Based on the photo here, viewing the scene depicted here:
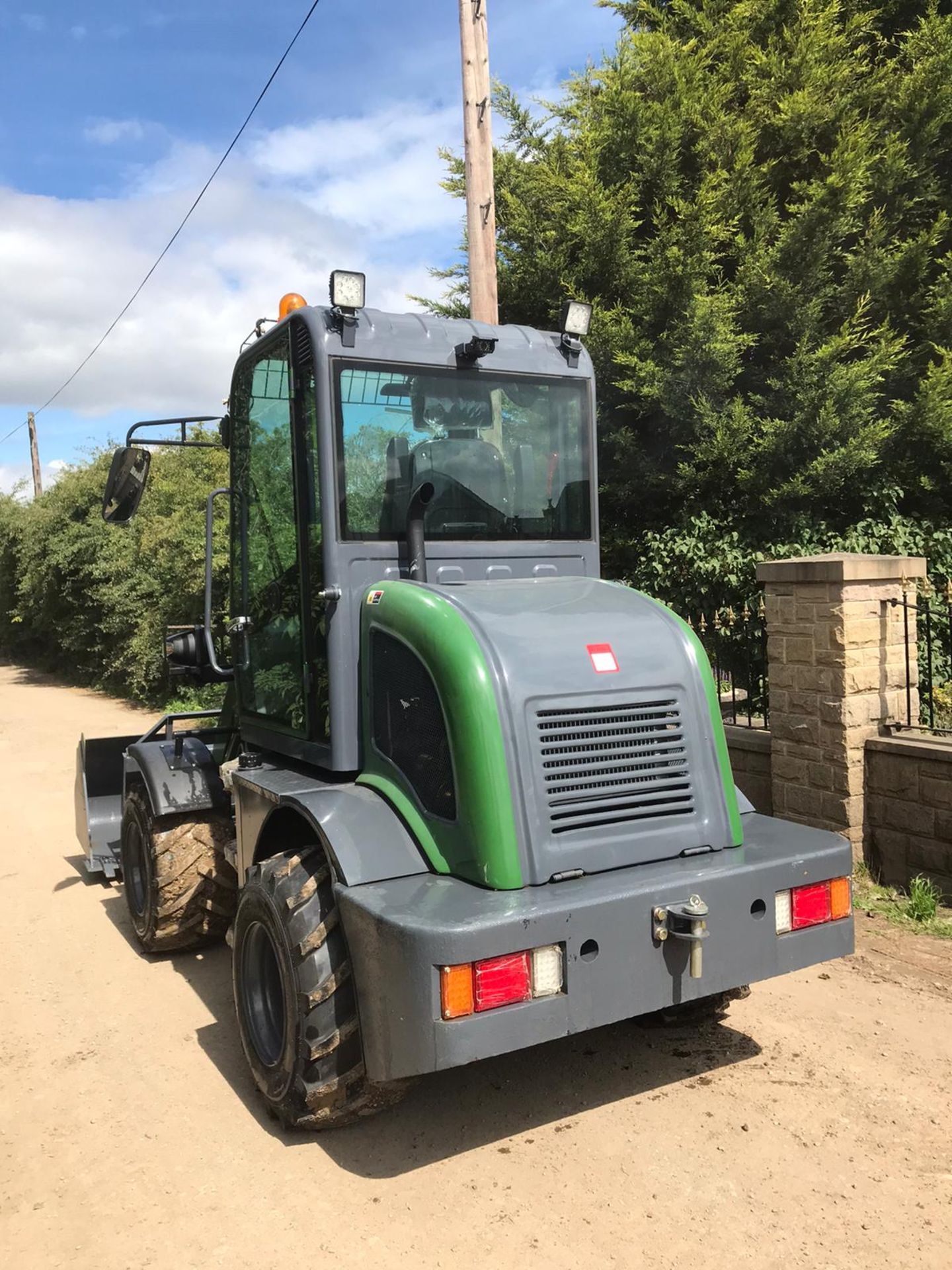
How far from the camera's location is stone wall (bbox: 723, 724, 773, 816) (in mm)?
6375

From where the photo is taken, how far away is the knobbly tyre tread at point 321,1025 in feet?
10.4

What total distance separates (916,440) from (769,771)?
15.1ft

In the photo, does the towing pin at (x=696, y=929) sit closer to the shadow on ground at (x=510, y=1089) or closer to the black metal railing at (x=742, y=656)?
the shadow on ground at (x=510, y=1089)

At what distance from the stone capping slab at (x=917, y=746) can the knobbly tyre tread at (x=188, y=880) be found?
350 centimetres

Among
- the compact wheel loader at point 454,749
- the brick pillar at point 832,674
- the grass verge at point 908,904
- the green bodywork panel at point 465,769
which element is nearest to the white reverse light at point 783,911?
the compact wheel loader at point 454,749

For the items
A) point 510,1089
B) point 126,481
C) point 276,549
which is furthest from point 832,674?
point 126,481

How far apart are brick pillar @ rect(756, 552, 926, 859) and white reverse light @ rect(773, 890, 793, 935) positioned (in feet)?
8.27

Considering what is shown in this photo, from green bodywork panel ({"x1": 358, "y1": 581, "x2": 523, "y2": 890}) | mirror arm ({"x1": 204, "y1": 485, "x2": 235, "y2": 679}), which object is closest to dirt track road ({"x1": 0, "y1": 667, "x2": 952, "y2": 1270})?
green bodywork panel ({"x1": 358, "y1": 581, "x2": 523, "y2": 890})

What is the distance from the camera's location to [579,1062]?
383 cm

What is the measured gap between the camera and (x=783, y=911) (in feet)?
10.8

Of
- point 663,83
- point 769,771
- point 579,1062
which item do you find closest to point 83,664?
point 663,83

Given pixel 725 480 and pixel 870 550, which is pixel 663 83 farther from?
pixel 870 550

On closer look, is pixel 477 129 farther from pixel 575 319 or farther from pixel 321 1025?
pixel 321 1025

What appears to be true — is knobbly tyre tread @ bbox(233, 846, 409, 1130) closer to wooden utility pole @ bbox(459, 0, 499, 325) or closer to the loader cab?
the loader cab
